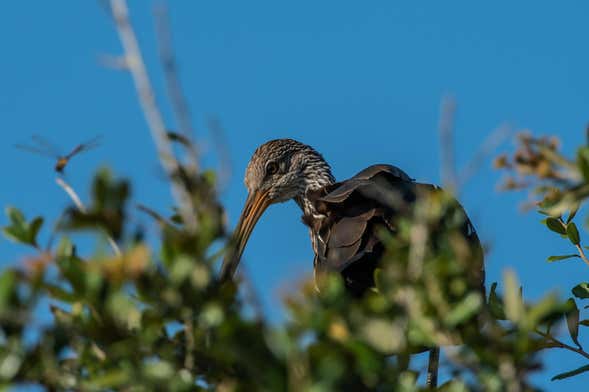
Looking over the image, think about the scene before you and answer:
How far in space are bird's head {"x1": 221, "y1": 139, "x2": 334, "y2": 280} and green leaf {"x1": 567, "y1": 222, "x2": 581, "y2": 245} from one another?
382 centimetres

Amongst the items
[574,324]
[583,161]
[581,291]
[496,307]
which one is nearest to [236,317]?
[583,161]

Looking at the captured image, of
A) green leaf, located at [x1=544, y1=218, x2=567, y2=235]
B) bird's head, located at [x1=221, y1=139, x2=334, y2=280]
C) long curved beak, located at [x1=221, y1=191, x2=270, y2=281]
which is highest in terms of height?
bird's head, located at [x1=221, y1=139, x2=334, y2=280]

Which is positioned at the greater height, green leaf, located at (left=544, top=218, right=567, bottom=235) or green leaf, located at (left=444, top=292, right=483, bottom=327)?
green leaf, located at (left=544, top=218, right=567, bottom=235)

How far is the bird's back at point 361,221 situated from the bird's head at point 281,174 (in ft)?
Answer: 5.33

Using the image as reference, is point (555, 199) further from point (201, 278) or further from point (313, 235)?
point (313, 235)

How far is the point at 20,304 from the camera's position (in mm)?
2133

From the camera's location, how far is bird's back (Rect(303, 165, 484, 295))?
5.82m

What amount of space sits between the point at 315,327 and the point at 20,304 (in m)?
0.55

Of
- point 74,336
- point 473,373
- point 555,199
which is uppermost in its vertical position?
point 555,199

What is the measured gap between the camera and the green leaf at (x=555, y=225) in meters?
4.26

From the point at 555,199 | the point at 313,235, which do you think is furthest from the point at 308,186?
the point at 555,199

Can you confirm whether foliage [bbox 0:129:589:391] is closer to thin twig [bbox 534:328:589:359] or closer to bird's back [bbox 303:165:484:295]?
thin twig [bbox 534:328:589:359]

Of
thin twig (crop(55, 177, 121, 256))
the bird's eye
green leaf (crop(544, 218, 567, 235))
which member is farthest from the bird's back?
thin twig (crop(55, 177, 121, 256))

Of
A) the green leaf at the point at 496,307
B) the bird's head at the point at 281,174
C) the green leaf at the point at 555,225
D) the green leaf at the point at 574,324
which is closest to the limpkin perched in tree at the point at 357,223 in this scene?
the bird's head at the point at 281,174
